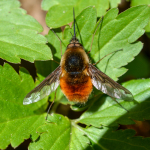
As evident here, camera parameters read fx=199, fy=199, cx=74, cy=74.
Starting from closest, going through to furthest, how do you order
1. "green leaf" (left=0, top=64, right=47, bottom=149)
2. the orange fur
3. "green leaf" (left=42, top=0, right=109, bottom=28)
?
the orange fur < "green leaf" (left=0, top=64, right=47, bottom=149) < "green leaf" (left=42, top=0, right=109, bottom=28)

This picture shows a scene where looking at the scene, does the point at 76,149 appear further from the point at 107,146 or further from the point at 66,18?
the point at 66,18

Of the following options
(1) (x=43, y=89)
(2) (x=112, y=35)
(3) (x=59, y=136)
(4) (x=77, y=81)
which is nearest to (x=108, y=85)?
(4) (x=77, y=81)

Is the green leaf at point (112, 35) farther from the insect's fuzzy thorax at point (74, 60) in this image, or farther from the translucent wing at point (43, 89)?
the translucent wing at point (43, 89)

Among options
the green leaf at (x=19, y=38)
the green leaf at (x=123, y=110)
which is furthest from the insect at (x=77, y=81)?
the green leaf at (x=19, y=38)

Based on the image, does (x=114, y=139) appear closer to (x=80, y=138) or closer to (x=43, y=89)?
(x=80, y=138)

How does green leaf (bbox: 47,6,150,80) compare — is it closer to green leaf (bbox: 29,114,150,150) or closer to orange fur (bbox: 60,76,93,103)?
orange fur (bbox: 60,76,93,103)

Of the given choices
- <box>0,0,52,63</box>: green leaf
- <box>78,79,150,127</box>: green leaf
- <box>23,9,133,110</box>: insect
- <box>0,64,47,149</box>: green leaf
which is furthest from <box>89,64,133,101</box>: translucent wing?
<box>0,64,47,149</box>: green leaf
